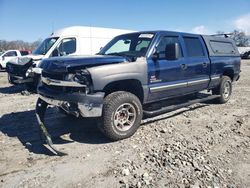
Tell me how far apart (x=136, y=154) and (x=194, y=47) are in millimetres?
3450

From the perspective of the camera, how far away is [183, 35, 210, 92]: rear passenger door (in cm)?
616

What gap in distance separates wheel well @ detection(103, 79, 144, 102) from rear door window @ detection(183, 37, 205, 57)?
1.76 m

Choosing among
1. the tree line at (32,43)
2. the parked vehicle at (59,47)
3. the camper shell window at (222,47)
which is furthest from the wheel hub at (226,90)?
the tree line at (32,43)

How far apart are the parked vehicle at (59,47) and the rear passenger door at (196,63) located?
503 centimetres

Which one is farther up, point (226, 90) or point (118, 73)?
point (118, 73)

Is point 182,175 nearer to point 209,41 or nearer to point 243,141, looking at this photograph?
point 243,141

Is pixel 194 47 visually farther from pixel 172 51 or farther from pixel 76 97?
pixel 76 97

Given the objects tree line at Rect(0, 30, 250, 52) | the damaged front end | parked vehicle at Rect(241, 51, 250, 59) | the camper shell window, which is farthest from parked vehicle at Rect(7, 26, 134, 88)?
tree line at Rect(0, 30, 250, 52)

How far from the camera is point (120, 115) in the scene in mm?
4867

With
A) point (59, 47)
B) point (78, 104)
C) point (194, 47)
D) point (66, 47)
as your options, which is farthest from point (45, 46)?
point (78, 104)

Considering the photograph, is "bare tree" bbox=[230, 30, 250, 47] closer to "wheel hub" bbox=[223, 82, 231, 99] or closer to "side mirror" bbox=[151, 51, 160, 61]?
"wheel hub" bbox=[223, 82, 231, 99]

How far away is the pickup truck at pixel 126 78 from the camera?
439 centimetres

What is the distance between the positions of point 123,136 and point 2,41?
55348mm

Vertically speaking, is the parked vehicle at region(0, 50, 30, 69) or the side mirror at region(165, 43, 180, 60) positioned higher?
the side mirror at region(165, 43, 180, 60)
